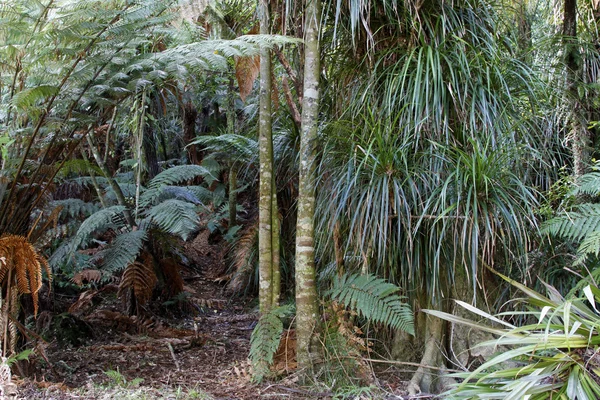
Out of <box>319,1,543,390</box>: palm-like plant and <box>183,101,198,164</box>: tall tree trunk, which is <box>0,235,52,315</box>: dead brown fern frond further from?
<box>183,101,198,164</box>: tall tree trunk

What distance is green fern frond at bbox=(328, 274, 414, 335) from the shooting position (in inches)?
111

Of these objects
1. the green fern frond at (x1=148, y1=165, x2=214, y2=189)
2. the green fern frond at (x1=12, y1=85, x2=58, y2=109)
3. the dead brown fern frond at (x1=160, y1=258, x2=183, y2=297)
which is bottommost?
the dead brown fern frond at (x1=160, y1=258, x2=183, y2=297)

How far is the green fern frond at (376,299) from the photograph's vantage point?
2.83m

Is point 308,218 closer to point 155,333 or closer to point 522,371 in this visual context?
point 522,371

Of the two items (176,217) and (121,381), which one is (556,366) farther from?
(176,217)

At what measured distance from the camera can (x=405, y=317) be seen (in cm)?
280

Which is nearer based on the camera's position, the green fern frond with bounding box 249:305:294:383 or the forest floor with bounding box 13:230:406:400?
the forest floor with bounding box 13:230:406:400

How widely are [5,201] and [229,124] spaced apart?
4.83 meters

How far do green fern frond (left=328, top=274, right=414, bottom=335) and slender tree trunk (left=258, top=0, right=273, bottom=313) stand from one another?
0.48 meters

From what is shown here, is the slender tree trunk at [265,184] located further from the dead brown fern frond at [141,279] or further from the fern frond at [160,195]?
the fern frond at [160,195]

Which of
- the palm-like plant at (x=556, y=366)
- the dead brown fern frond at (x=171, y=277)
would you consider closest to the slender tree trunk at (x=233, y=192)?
the dead brown fern frond at (x=171, y=277)

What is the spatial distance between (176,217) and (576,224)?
2.82m

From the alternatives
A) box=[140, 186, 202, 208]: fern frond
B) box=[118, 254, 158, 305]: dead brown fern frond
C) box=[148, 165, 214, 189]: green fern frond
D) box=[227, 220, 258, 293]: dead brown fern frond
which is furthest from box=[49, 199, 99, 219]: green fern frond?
box=[227, 220, 258, 293]: dead brown fern frond

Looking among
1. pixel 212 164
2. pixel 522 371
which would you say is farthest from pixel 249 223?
pixel 522 371
